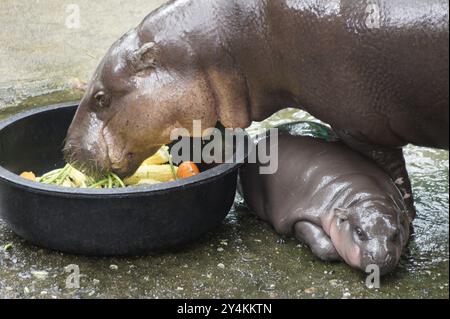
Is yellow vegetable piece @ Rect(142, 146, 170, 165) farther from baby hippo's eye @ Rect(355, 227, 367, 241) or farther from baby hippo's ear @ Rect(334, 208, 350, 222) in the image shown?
baby hippo's eye @ Rect(355, 227, 367, 241)

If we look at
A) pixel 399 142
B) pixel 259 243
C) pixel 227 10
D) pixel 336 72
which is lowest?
pixel 259 243

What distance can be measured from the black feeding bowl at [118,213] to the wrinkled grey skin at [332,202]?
1.01 ft

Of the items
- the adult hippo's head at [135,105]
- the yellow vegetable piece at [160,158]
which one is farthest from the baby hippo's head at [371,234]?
the yellow vegetable piece at [160,158]

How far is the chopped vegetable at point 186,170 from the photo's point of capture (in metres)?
3.95

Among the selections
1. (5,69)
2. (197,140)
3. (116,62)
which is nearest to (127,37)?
(116,62)

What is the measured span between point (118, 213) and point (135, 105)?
19.9 inches

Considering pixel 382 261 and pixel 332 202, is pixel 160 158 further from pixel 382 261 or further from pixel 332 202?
pixel 382 261

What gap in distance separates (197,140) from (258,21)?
96 cm

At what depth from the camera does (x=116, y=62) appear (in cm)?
354

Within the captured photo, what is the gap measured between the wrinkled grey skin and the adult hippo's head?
1.85 feet

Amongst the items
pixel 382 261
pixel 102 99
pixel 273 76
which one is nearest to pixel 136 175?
pixel 102 99

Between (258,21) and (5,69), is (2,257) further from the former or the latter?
(5,69)

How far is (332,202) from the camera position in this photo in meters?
3.64

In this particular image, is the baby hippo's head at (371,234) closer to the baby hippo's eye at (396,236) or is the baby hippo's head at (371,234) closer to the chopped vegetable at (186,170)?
the baby hippo's eye at (396,236)
